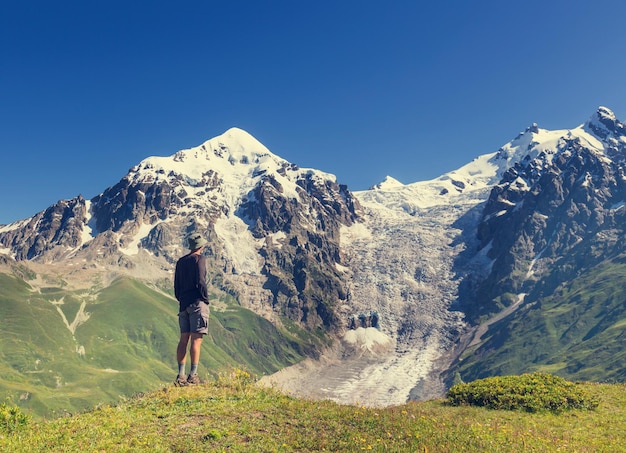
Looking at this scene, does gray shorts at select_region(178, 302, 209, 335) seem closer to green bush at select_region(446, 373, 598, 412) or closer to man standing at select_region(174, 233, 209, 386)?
man standing at select_region(174, 233, 209, 386)

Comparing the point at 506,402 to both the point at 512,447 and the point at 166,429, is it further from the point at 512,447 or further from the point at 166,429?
the point at 166,429

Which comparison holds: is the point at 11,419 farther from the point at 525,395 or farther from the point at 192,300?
the point at 525,395

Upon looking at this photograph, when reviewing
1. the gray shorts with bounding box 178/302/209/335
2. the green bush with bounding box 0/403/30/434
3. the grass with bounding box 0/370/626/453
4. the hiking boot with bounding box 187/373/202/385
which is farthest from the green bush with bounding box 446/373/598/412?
the green bush with bounding box 0/403/30/434

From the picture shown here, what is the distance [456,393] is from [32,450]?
756 inches

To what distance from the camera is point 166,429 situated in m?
16.2

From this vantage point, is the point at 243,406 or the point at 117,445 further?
the point at 243,406

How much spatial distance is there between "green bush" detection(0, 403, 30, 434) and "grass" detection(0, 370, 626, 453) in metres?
0.12

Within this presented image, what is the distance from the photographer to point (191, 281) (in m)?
22.1

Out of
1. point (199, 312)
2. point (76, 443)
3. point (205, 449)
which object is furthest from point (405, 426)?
point (76, 443)

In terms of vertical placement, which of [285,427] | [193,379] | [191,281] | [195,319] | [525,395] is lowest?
[525,395]

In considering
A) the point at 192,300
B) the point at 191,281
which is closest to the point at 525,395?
the point at 192,300

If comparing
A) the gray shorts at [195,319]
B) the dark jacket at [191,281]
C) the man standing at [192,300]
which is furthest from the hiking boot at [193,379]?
the dark jacket at [191,281]

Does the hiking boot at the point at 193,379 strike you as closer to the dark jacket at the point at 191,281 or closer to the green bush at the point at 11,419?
the dark jacket at the point at 191,281

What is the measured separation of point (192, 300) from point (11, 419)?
26.0 ft
